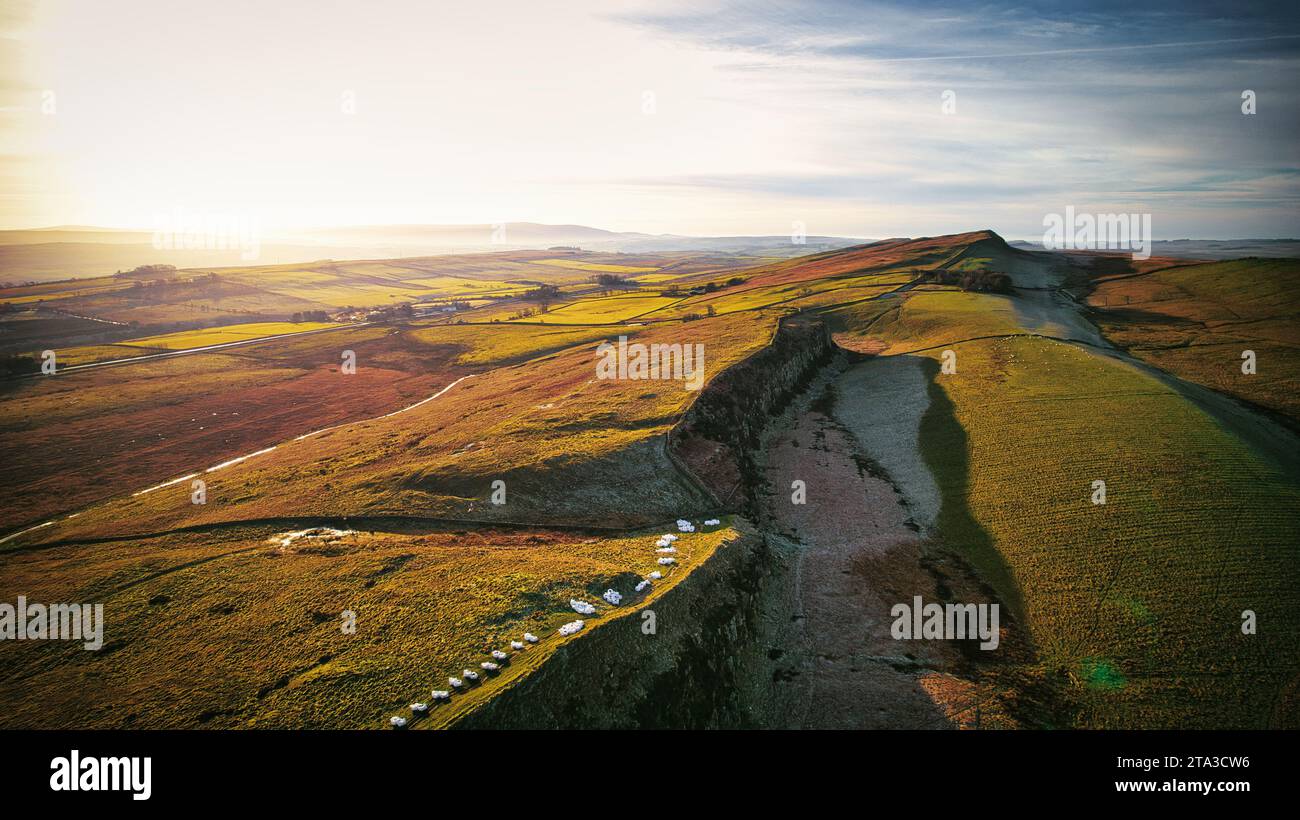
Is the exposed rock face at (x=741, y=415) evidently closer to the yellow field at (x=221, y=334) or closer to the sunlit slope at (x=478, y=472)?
the sunlit slope at (x=478, y=472)

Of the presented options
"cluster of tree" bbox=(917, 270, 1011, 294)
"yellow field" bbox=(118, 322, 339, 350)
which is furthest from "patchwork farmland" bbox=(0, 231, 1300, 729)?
"yellow field" bbox=(118, 322, 339, 350)

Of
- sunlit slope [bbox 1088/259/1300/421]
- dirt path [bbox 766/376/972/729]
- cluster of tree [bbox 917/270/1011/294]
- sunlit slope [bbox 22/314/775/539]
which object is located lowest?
dirt path [bbox 766/376/972/729]

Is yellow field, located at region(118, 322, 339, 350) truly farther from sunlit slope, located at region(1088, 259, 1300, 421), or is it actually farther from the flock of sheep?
sunlit slope, located at region(1088, 259, 1300, 421)

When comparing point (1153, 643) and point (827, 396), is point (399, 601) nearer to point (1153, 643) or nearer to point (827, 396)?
point (1153, 643)

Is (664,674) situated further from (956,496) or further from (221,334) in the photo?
(221,334)

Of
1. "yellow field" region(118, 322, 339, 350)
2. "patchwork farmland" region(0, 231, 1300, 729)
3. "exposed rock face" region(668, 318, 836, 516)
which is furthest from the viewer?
"yellow field" region(118, 322, 339, 350)

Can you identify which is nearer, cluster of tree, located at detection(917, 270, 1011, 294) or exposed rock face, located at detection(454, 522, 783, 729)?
exposed rock face, located at detection(454, 522, 783, 729)

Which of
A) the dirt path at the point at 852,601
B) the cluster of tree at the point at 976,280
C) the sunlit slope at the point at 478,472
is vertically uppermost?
Answer: the cluster of tree at the point at 976,280

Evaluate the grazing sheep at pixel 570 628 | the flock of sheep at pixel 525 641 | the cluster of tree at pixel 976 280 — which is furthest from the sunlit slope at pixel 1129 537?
the cluster of tree at pixel 976 280

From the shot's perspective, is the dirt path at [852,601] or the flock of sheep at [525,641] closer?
the flock of sheep at [525,641]
